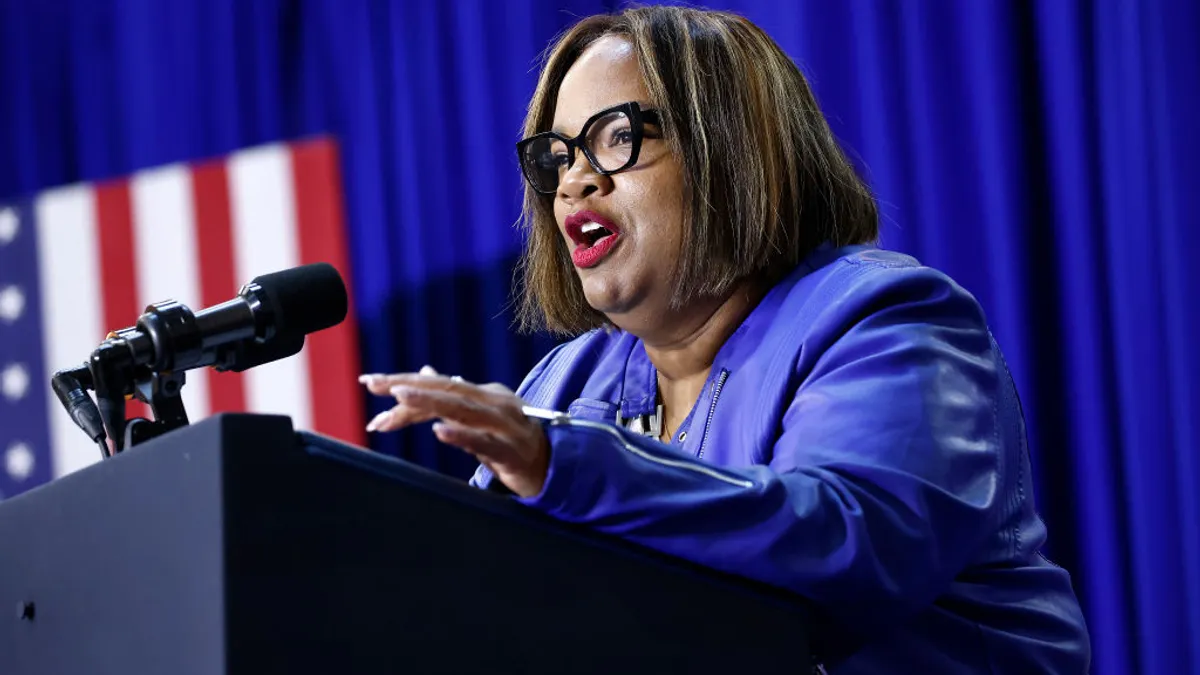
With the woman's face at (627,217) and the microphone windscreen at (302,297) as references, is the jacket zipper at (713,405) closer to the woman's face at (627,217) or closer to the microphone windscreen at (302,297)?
the woman's face at (627,217)

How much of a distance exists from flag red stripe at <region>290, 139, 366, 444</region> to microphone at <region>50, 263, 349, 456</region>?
236 centimetres

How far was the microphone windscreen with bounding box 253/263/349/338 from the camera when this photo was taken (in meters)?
0.97

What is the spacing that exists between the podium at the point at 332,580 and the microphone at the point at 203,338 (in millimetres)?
98

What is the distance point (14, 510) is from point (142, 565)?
23cm

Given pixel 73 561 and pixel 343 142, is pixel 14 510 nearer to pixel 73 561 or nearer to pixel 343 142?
pixel 73 561

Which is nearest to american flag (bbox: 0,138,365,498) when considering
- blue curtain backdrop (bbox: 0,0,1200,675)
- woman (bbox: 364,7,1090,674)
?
blue curtain backdrop (bbox: 0,0,1200,675)

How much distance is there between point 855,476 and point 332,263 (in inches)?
105

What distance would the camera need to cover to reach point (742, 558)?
0.88 meters

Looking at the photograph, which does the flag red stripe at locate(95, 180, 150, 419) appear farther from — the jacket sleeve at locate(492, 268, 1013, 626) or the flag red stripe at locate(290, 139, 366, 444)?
the jacket sleeve at locate(492, 268, 1013, 626)

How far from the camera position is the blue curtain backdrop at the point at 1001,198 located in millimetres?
2178

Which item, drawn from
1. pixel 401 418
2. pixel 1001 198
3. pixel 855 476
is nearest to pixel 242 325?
pixel 401 418

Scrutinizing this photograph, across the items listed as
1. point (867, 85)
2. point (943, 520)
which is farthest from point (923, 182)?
point (943, 520)

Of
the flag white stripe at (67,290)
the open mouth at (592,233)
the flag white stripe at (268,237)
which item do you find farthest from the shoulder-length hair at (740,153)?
the flag white stripe at (67,290)

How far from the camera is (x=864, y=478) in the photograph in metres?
0.97
